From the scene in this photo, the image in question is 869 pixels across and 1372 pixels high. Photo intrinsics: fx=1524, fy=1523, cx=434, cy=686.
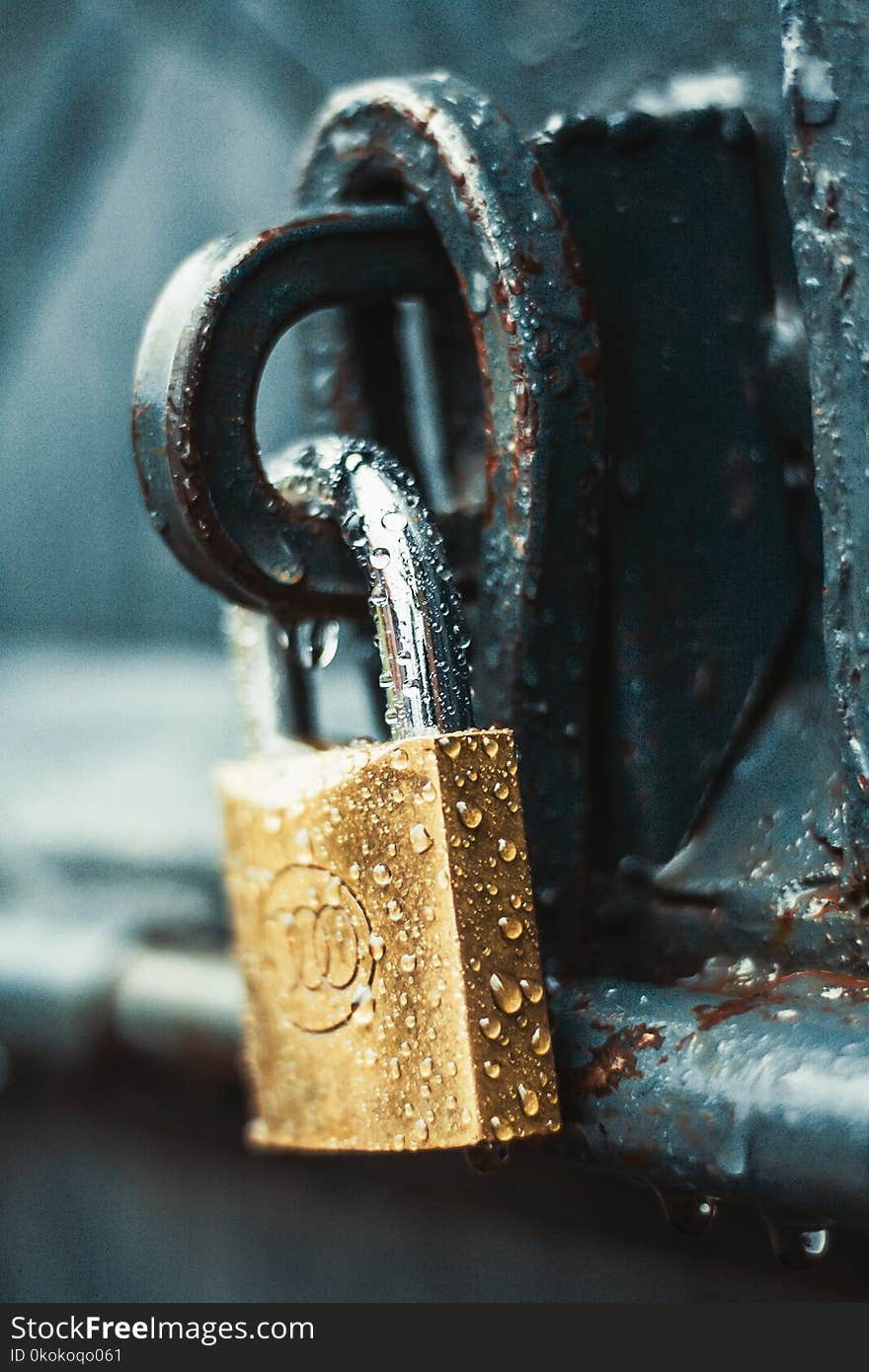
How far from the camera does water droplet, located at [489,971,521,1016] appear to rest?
1.59 feet

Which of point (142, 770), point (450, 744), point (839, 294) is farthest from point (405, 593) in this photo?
Answer: point (142, 770)

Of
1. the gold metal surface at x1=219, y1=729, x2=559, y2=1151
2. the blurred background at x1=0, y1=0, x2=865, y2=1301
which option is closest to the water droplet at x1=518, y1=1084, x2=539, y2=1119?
the gold metal surface at x1=219, y1=729, x2=559, y2=1151

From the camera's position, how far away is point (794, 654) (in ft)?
2.02

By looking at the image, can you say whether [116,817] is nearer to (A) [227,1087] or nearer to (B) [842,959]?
(A) [227,1087]

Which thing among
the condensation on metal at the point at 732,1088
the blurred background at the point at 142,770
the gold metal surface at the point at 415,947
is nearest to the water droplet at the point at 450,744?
the gold metal surface at the point at 415,947

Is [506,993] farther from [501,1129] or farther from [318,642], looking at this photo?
[318,642]

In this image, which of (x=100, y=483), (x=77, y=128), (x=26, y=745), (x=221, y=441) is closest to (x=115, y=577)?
(x=100, y=483)

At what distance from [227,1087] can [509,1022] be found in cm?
55

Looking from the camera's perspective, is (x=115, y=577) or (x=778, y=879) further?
(x=115, y=577)

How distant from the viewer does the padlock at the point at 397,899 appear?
484 millimetres

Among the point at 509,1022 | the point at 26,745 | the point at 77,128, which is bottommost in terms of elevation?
the point at 509,1022

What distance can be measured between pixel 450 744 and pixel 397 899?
0.05 meters

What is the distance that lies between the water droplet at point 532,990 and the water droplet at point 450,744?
77 mm

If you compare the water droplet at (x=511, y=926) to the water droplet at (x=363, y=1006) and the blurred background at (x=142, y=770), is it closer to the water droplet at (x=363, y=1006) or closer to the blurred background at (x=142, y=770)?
the water droplet at (x=363, y=1006)
